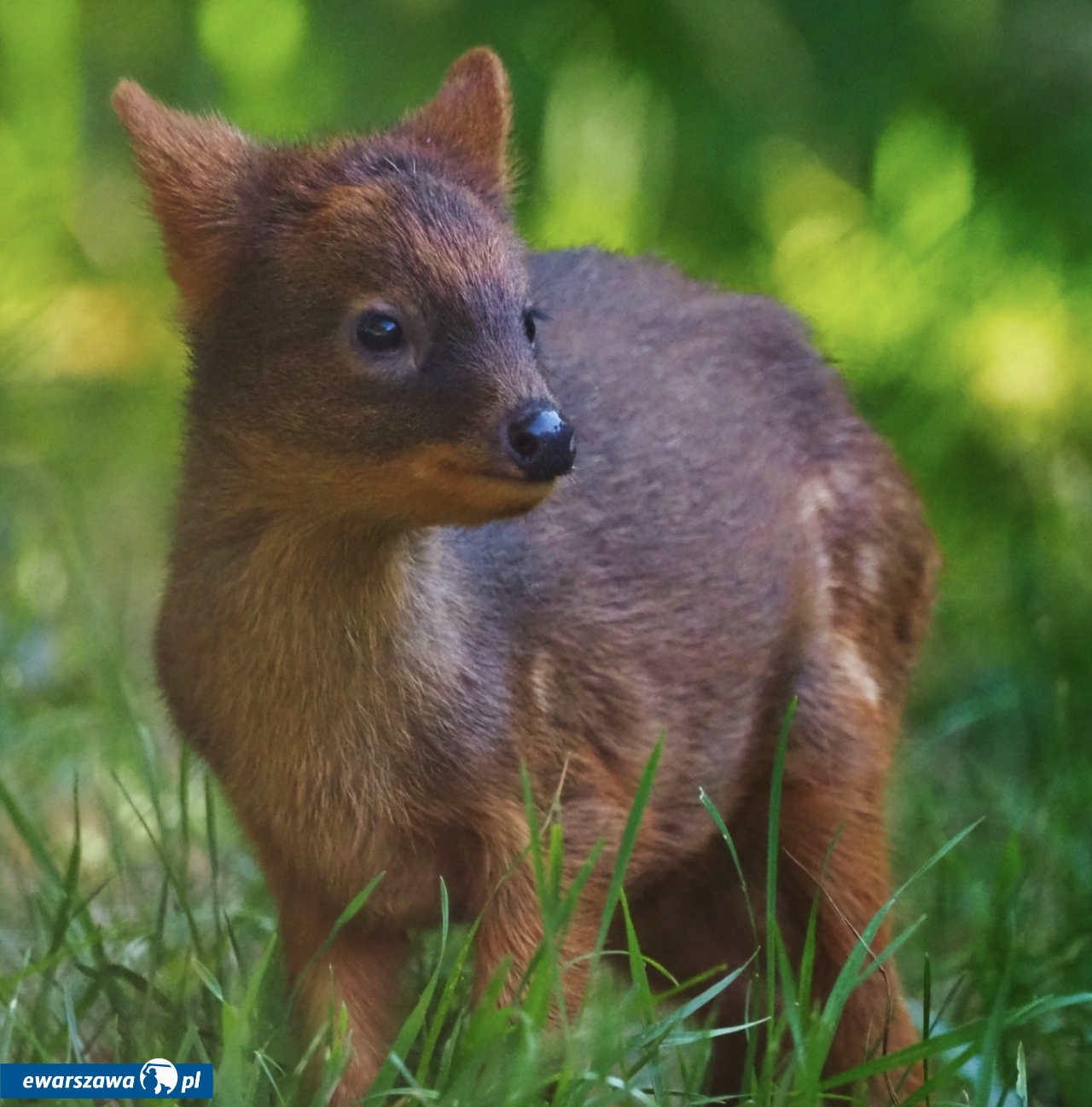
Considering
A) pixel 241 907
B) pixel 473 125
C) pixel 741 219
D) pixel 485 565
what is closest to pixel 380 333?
pixel 485 565

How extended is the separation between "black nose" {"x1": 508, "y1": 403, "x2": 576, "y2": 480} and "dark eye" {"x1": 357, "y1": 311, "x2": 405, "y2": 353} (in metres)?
0.31

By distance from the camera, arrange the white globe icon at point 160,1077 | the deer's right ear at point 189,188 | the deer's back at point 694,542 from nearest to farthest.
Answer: the white globe icon at point 160,1077 → the deer's right ear at point 189,188 → the deer's back at point 694,542

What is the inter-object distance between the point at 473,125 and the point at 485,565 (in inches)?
36.7

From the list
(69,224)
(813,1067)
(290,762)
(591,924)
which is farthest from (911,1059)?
(69,224)

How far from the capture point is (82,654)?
21.4ft

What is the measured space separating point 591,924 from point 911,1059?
78cm

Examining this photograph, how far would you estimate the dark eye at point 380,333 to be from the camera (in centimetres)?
352

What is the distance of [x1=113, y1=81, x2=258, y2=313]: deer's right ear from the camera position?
3775 mm

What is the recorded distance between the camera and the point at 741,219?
7645 millimetres

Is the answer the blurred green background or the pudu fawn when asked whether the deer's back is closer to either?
the pudu fawn

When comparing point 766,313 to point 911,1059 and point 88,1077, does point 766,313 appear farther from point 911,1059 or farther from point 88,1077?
point 88,1077

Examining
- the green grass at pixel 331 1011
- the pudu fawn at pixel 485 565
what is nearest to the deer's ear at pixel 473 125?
the pudu fawn at pixel 485 565

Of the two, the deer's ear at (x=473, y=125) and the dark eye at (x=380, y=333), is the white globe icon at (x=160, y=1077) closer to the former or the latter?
the dark eye at (x=380, y=333)

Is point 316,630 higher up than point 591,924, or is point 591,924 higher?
point 316,630
